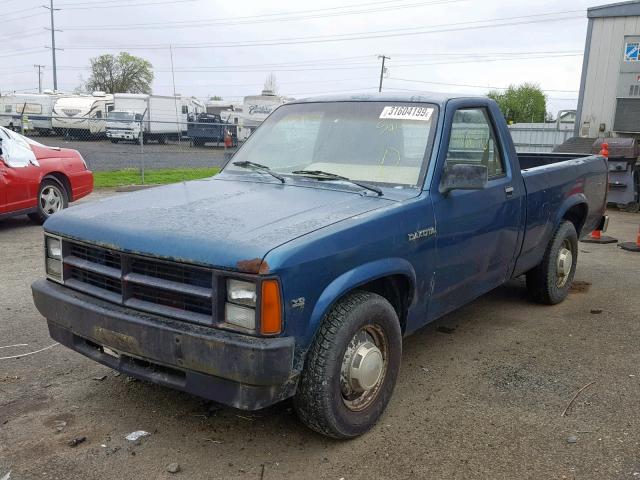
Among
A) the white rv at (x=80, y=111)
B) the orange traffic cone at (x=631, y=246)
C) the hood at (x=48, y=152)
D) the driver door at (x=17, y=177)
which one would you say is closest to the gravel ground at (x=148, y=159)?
the hood at (x=48, y=152)

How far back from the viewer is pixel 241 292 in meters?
2.62

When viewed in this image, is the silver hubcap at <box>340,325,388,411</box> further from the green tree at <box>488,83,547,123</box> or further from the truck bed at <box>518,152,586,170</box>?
the green tree at <box>488,83,547,123</box>

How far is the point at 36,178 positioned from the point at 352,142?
6.32 m

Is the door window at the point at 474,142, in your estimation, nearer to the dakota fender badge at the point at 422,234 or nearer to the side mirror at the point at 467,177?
the side mirror at the point at 467,177

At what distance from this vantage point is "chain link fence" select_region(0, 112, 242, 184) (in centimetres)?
2338

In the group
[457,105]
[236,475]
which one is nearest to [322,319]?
[236,475]

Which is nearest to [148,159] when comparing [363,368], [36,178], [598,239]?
[36,178]

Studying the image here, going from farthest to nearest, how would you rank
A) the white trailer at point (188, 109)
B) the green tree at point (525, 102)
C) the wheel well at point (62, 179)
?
the green tree at point (525, 102)
the white trailer at point (188, 109)
the wheel well at point (62, 179)

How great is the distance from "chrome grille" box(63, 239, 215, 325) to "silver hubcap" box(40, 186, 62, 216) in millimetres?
6257

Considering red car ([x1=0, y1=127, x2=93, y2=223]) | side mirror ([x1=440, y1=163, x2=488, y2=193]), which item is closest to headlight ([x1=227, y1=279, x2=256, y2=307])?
side mirror ([x1=440, y1=163, x2=488, y2=193])

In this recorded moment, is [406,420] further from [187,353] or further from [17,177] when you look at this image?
[17,177]

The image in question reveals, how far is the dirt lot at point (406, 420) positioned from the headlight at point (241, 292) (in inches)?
34.9

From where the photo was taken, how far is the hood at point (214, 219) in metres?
2.67

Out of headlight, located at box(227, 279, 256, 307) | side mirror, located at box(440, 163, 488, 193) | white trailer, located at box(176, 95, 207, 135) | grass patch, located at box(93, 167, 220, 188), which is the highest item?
white trailer, located at box(176, 95, 207, 135)
